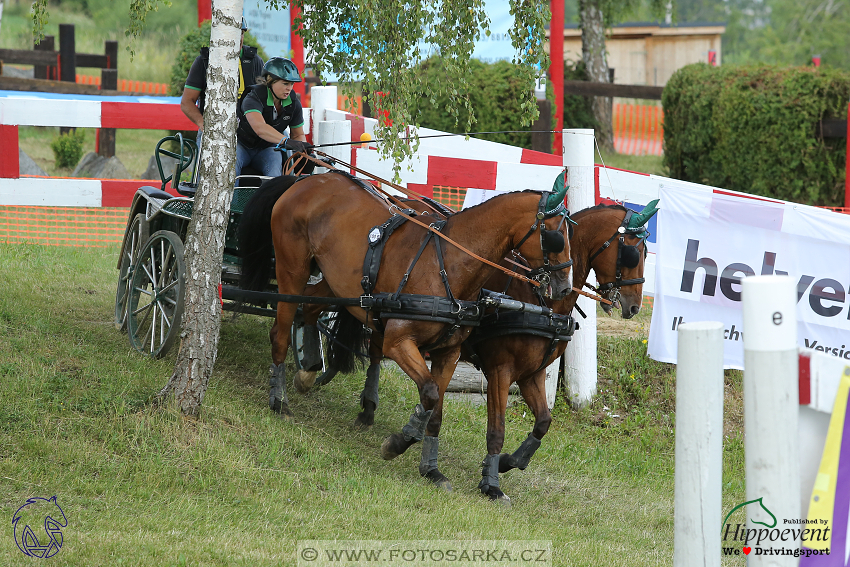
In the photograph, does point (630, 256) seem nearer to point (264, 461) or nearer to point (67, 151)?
point (264, 461)

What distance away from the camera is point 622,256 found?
572cm

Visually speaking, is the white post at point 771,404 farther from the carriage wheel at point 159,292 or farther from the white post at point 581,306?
the carriage wheel at point 159,292

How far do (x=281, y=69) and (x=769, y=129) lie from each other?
8.25 metres

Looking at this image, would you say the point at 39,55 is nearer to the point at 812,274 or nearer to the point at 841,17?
the point at 812,274

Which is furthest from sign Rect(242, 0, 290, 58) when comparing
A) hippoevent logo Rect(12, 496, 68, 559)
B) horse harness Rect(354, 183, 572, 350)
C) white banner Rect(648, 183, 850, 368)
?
hippoevent logo Rect(12, 496, 68, 559)

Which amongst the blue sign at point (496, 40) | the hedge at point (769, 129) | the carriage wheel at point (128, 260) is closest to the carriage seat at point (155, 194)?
the carriage wheel at point (128, 260)

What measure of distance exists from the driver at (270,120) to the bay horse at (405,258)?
54 cm

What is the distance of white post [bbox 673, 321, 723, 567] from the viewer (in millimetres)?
2949

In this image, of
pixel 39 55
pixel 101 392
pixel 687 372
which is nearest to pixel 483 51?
pixel 39 55

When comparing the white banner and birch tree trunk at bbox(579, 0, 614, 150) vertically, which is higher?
birch tree trunk at bbox(579, 0, 614, 150)

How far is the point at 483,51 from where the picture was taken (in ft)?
53.7

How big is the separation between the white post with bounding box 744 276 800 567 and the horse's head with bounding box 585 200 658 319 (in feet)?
9.88

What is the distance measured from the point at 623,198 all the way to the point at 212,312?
3.49 m

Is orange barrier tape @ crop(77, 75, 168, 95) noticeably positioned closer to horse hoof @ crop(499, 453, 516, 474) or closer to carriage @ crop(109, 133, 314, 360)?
carriage @ crop(109, 133, 314, 360)
